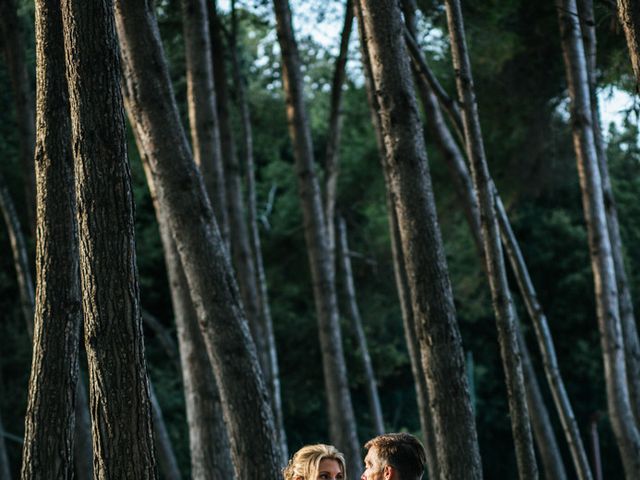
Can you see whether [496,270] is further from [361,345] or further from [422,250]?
[361,345]

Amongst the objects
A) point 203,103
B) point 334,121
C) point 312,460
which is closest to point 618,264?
point 203,103

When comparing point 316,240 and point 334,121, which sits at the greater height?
point 334,121

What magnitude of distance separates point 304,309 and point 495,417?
6025 millimetres

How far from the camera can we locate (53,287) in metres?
7.36

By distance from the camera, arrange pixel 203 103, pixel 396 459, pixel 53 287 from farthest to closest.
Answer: pixel 203 103, pixel 53 287, pixel 396 459

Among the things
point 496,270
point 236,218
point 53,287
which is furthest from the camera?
point 236,218

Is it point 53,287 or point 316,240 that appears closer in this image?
point 53,287

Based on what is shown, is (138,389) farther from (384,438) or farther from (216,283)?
(216,283)

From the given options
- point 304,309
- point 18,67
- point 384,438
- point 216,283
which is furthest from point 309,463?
point 304,309

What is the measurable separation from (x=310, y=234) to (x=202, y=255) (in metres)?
6.95

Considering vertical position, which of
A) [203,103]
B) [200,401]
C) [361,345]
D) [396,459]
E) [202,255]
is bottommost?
[396,459]

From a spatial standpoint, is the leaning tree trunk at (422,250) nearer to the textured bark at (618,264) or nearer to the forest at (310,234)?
the forest at (310,234)

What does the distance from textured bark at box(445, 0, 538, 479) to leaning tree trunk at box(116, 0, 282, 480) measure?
2.26 meters

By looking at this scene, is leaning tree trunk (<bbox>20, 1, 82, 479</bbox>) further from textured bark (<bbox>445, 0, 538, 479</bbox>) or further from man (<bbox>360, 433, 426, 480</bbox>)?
textured bark (<bbox>445, 0, 538, 479</bbox>)
